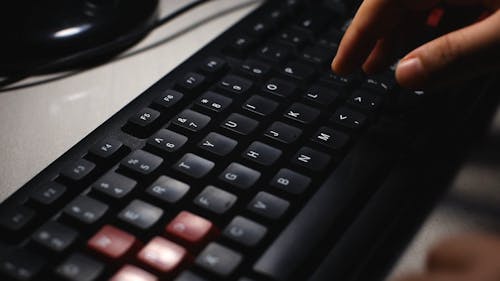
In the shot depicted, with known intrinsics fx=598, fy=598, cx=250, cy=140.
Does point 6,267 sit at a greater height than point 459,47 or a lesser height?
lesser

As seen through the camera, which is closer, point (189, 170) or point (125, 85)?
point (189, 170)

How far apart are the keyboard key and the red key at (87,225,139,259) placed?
0.7 inches

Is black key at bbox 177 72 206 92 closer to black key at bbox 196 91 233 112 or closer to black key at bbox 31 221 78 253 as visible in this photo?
black key at bbox 196 91 233 112

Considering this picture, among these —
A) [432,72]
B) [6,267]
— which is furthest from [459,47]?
[6,267]

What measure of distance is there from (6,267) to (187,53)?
0.25 m

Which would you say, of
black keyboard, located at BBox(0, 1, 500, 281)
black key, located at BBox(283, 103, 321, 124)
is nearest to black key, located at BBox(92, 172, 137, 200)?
black keyboard, located at BBox(0, 1, 500, 281)

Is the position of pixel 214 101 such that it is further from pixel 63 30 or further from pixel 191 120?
pixel 63 30

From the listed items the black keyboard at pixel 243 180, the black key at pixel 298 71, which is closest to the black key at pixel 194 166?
the black keyboard at pixel 243 180

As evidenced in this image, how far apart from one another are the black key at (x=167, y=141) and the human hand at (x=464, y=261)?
0.13 meters

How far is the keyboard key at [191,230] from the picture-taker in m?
0.28

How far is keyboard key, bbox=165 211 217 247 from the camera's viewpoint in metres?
0.28

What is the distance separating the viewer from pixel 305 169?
32cm

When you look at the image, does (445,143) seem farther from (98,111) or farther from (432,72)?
(98,111)

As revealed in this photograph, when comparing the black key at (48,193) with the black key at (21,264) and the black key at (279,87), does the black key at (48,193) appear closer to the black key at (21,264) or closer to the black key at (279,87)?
the black key at (21,264)
